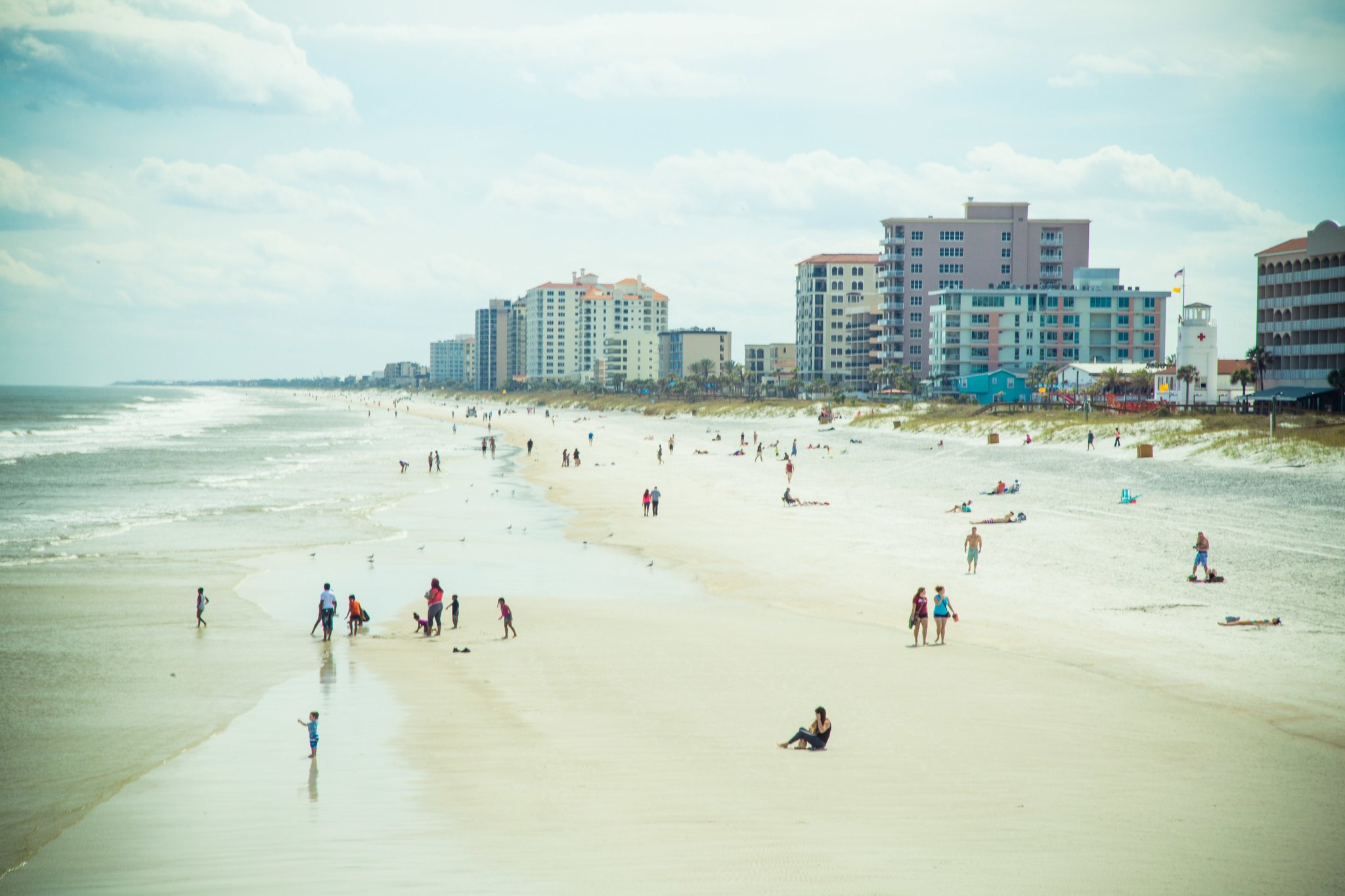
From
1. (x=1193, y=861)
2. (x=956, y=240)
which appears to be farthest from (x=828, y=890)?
(x=956, y=240)

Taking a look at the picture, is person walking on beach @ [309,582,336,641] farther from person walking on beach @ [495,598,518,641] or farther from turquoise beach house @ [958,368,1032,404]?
turquoise beach house @ [958,368,1032,404]

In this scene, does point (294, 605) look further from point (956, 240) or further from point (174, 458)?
point (956, 240)

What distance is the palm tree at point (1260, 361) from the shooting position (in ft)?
274

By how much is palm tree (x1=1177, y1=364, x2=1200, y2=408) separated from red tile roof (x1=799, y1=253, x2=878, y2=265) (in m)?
95.0

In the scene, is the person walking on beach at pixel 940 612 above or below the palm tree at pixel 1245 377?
below

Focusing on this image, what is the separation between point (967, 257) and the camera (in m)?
135

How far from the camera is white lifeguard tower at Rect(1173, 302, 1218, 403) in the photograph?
77.3 meters

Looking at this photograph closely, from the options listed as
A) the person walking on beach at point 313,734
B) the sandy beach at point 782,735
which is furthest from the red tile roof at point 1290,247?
the person walking on beach at point 313,734

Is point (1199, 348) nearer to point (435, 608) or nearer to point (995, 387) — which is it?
point (995, 387)

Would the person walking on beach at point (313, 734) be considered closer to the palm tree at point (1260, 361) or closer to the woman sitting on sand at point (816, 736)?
the woman sitting on sand at point (816, 736)

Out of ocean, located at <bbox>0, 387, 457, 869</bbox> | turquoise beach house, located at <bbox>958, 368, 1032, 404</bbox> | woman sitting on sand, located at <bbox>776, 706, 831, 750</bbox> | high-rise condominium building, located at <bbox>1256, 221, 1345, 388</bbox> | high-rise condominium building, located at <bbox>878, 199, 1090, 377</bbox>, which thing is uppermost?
high-rise condominium building, located at <bbox>878, 199, 1090, 377</bbox>

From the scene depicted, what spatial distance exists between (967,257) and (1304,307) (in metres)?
55.5

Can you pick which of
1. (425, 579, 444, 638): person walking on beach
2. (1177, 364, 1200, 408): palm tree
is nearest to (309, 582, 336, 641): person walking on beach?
(425, 579, 444, 638): person walking on beach

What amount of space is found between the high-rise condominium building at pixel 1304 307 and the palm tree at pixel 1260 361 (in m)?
0.53
